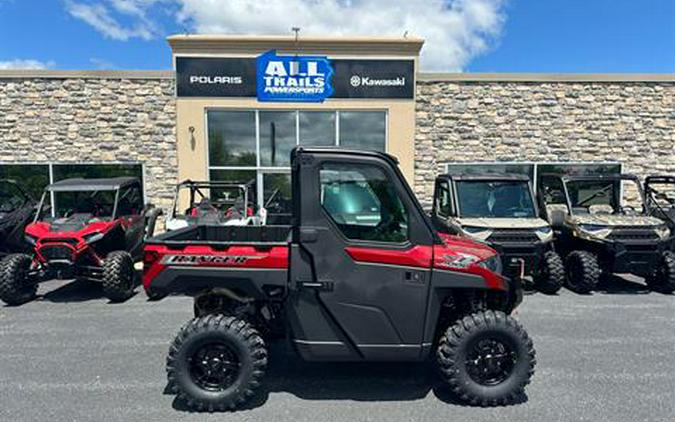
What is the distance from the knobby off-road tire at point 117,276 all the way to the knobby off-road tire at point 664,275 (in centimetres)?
907

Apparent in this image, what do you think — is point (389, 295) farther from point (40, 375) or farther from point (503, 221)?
point (503, 221)

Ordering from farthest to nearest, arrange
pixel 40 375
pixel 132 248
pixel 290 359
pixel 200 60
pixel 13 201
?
1. pixel 200 60
2. pixel 13 201
3. pixel 132 248
4. pixel 290 359
5. pixel 40 375

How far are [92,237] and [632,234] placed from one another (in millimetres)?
9194

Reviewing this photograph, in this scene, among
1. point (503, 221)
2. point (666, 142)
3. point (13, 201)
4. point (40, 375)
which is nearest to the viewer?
point (40, 375)

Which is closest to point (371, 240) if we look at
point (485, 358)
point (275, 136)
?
point (485, 358)

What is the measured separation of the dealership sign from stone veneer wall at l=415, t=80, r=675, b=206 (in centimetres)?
136

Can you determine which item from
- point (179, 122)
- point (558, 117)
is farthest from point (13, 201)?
point (558, 117)

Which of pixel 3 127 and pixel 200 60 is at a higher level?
pixel 200 60

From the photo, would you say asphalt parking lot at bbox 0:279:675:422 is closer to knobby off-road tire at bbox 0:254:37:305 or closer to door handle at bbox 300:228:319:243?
knobby off-road tire at bbox 0:254:37:305

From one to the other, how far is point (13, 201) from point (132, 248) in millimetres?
3479

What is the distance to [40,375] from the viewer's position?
13.3 ft

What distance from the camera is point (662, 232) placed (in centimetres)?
719

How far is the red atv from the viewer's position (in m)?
6.46

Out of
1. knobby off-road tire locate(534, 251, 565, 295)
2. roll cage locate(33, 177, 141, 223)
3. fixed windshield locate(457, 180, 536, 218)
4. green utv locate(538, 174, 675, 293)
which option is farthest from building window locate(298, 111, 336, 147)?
knobby off-road tire locate(534, 251, 565, 295)
